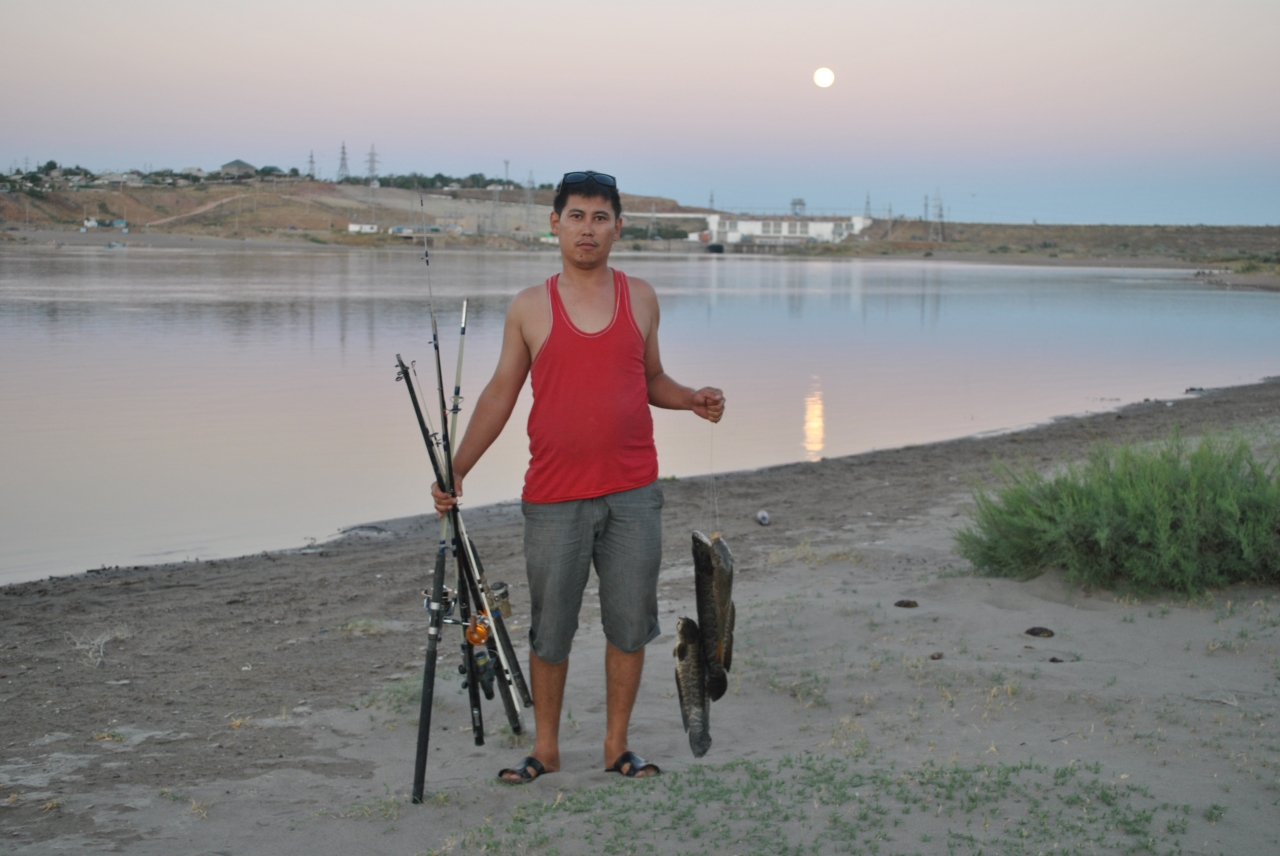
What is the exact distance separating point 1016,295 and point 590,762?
53.9 meters

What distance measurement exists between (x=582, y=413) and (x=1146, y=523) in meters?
3.67

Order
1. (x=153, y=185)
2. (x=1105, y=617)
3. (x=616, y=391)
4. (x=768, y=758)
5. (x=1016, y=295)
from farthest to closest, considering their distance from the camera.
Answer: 1. (x=153, y=185)
2. (x=1016, y=295)
3. (x=1105, y=617)
4. (x=768, y=758)
5. (x=616, y=391)

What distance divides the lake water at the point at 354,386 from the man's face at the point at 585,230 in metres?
6.39

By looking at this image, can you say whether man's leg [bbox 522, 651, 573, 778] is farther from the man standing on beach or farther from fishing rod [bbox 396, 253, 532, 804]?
fishing rod [bbox 396, 253, 532, 804]

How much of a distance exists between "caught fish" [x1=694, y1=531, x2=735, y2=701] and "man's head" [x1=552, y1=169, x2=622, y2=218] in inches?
49.0

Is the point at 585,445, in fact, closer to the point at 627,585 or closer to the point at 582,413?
the point at 582,413

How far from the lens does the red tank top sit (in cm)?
401

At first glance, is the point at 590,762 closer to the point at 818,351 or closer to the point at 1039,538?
the point at 1039,538

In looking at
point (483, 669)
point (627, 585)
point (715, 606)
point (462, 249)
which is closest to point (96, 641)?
point (483, 669)

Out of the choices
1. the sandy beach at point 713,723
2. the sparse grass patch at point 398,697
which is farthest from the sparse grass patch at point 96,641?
the sparse grass patch at point 398,697

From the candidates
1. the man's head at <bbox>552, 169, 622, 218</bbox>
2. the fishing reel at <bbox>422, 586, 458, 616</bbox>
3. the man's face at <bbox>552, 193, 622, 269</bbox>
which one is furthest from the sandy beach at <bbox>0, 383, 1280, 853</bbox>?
the man's head at <bbox>552, 169, 622, 218</bbox>

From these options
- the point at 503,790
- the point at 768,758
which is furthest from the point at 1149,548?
the point at 503,790

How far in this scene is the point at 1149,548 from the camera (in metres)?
6.19

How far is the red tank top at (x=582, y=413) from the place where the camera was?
4.01 meters
